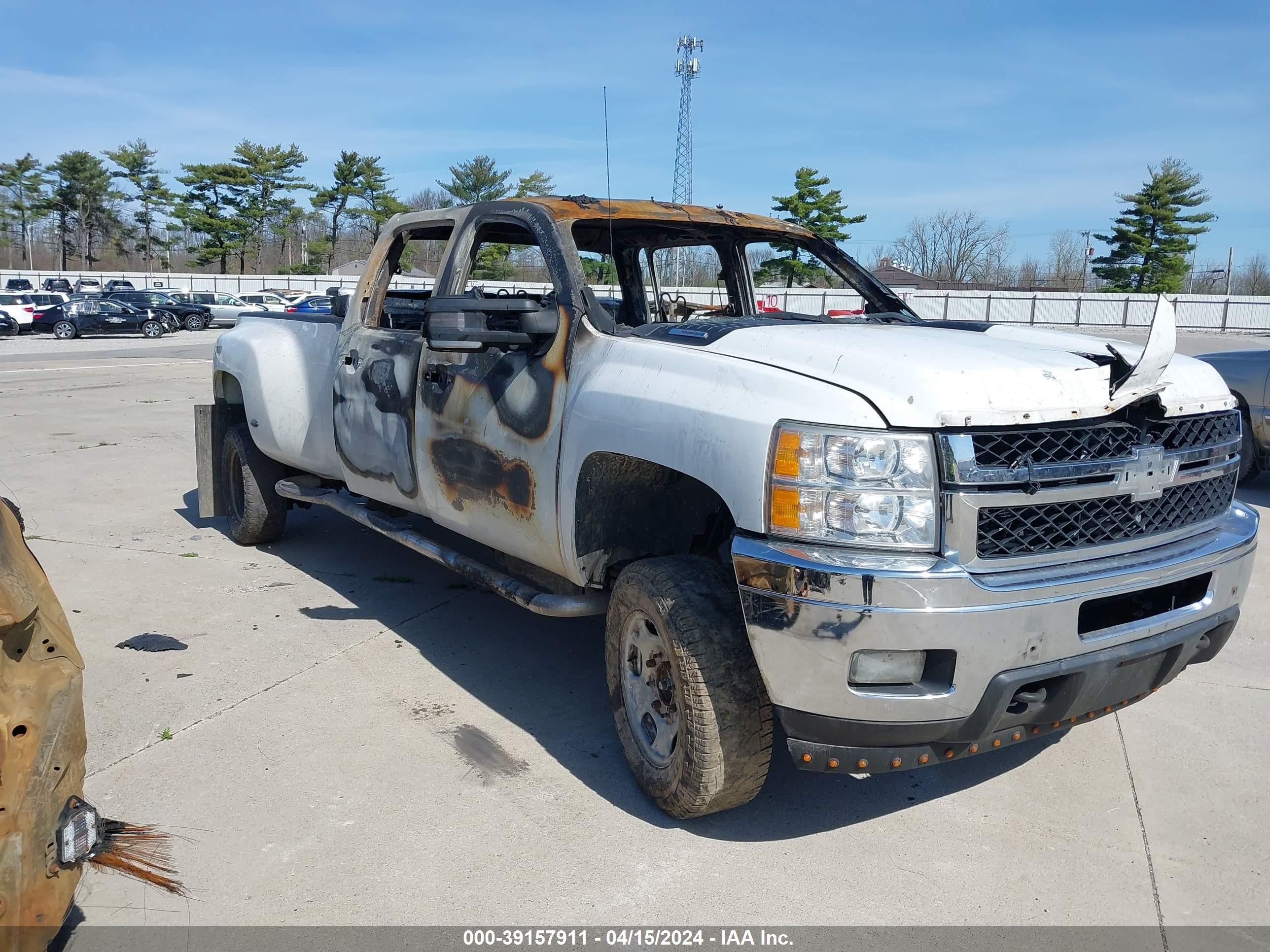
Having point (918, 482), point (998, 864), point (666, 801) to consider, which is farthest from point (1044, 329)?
point (666, 801)

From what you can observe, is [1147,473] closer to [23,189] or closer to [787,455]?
[787,455]

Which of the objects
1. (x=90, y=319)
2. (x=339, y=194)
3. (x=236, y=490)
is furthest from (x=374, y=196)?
(x=236, y=490)

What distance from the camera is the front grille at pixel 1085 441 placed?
270cm

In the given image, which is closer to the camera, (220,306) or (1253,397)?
(1253,397)

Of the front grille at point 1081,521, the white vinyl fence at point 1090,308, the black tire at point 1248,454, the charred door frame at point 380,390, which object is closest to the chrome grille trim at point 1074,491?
the front grille at point 1081,521

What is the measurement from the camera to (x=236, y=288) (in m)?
64.2

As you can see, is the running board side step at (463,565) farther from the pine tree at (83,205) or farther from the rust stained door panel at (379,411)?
the pine tree at (83,205)

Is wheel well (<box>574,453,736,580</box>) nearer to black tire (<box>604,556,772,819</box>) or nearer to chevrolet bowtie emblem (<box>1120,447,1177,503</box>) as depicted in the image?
black tire (<box>604,556,772,819</box>)

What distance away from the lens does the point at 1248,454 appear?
8.32 metres

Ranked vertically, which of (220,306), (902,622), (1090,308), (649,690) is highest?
(1090,308)

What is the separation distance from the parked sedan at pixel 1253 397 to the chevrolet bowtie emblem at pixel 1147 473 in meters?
5.76

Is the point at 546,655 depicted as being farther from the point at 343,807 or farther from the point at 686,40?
the point at 686,40

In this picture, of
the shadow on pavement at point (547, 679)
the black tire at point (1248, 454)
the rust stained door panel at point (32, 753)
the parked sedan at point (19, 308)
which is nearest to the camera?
the rust stained door panel at point (32, 753)

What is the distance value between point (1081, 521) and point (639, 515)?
1.45m
